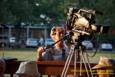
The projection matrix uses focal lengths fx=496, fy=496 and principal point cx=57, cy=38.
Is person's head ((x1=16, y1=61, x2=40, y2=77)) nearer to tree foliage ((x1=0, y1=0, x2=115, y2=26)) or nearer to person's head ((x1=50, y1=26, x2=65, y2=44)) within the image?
person's head ((x1=50, y1=26, x2=65, y2=44))

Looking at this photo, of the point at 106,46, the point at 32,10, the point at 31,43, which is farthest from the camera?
the point at 32,10

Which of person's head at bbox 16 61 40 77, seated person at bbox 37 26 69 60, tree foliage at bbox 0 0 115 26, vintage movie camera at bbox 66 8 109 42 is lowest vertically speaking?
tree foliage at bbox 0 0 115 26

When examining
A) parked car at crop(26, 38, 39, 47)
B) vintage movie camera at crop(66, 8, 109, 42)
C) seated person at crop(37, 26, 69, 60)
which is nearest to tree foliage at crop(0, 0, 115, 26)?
parked car at crop(26, 38, 39, 47)

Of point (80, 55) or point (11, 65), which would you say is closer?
point (80, 55)

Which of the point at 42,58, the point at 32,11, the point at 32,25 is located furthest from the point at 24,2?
the point at 42,58

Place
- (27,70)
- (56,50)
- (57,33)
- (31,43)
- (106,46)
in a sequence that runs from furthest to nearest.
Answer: (31,43), (106,46), (56,50), (57,33), (27,70)

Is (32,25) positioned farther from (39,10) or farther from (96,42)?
(96,42)

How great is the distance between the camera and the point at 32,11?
4894cm

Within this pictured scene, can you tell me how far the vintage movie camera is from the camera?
252 centimetres

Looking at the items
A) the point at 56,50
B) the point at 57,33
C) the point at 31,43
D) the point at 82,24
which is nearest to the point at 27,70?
the point at 82,24

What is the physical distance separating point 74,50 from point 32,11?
1826 inches

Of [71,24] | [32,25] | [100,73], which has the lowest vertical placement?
[32,25]

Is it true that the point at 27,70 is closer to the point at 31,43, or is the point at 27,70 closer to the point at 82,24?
the point at 82,24

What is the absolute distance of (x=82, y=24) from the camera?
258 cm
